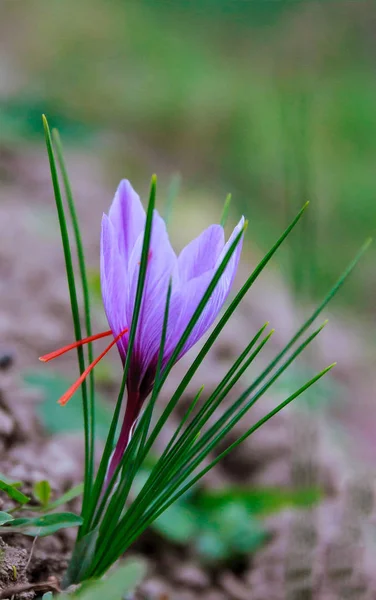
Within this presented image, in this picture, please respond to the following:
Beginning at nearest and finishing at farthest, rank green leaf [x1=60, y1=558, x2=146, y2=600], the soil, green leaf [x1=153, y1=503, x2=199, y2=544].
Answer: green leaf [x1=60, y1=558, x2=146, y2=600], the soil, green leaf [x1=153, y1=503, x2=199, y2=544]

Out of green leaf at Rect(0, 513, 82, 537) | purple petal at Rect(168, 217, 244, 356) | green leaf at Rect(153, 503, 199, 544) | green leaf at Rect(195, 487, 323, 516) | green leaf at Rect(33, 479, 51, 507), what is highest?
green leaf at Rect(195, 487, 323, 516)

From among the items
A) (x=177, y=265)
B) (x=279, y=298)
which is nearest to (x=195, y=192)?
(x=279, y=298)

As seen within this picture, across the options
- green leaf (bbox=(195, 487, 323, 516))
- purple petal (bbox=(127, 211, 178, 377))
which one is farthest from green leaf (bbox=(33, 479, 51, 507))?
green leaf (bbox=(195, 487, 323, 516))

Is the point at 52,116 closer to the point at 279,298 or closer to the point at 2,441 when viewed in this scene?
the point at 279,298

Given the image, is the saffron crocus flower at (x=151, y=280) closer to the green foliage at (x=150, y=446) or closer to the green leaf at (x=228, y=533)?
the green foliage at (x=150, y=446)

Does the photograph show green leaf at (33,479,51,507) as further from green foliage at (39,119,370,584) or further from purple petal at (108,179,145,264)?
purple petal at (108,179,145,264)

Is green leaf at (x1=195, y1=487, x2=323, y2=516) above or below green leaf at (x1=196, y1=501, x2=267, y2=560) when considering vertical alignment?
above
